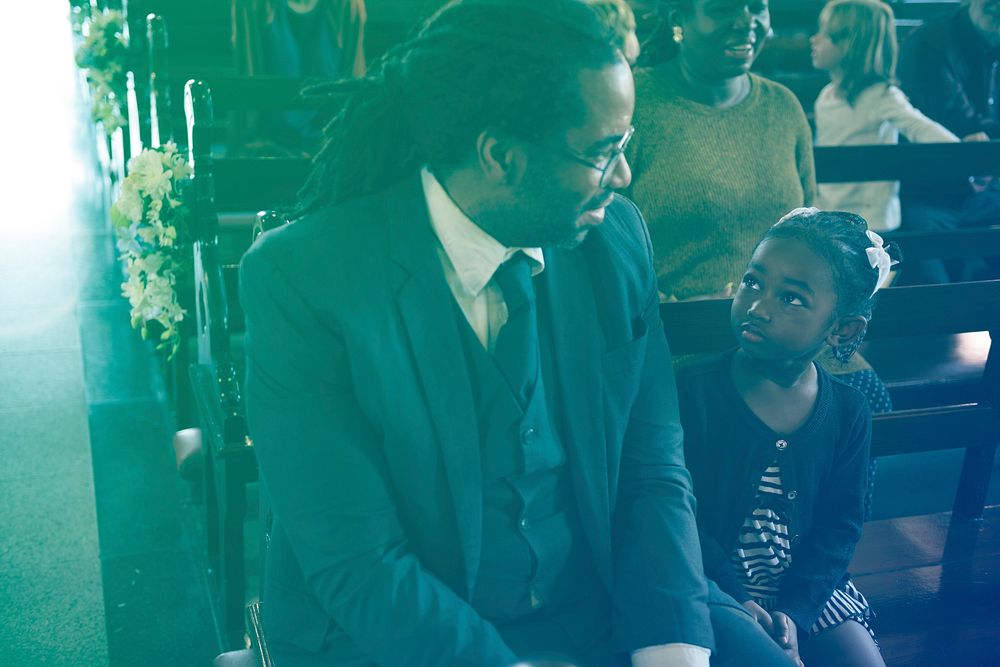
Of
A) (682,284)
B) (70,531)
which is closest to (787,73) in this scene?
(682,284)

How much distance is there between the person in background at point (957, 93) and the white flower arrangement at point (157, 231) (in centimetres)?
359

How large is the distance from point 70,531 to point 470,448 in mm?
2373

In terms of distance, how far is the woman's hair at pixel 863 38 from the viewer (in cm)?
398

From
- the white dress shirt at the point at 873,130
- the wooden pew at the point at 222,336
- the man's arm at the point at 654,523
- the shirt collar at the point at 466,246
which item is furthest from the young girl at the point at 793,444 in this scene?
the white dress shirt at the point at 873,130

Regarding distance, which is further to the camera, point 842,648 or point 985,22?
point 985,22

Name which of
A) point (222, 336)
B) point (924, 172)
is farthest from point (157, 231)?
point (924, 172)

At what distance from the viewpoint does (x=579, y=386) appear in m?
1.39

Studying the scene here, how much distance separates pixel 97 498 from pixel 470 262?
8.52 ft

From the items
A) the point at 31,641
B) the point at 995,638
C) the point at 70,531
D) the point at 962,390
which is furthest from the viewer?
the point at 962,390

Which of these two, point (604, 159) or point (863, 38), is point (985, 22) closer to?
point (863, 38)

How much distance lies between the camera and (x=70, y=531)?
3148 mm

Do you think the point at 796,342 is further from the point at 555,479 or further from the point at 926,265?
the point at 926,265

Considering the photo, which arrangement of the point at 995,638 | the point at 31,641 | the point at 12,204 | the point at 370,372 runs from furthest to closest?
the point at 12,204
the point at 31,641
the point at 995,638
the point at 370,372

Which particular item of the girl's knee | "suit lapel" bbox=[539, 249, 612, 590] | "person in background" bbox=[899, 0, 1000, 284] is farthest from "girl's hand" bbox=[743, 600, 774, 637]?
"person in background" bbox=[899, 0, 1000, 284]
